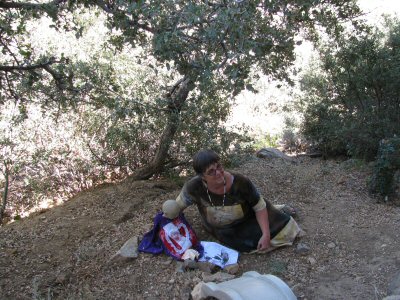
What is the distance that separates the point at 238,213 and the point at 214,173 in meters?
0.52

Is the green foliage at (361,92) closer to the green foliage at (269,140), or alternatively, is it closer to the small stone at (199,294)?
the green foliage at (269,140)

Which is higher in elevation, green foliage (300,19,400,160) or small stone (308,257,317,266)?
green foliage (300,19,400,160)

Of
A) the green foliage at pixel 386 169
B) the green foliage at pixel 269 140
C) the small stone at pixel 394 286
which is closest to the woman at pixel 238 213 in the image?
the small stone at pixel 394 286

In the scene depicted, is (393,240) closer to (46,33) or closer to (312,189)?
(312,189)

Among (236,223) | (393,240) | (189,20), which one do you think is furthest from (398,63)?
(189,20)

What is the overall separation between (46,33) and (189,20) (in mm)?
4991

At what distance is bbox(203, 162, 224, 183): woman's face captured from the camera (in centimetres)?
326

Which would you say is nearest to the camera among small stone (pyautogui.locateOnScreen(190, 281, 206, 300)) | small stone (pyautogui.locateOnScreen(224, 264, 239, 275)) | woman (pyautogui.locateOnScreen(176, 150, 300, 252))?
small stone (pyautogui.locateOnScreen(190, 281, 206, 300))

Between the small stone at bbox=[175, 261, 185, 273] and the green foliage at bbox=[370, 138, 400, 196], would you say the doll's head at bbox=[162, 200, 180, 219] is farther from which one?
the green foliage at bbox=[370, 138, 400, 196]

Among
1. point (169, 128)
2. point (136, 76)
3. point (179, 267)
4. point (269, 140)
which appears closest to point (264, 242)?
point (179, 267)

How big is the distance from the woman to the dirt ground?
13 centimetres

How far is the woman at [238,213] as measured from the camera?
3508 mm

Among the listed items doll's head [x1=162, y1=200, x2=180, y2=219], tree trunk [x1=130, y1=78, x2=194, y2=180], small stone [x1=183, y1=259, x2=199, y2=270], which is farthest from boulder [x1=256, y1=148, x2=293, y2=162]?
small stone [x1=183, y1=259, x2=199, y2=270]

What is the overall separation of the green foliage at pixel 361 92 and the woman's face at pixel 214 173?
13.0ft
